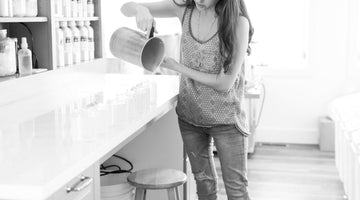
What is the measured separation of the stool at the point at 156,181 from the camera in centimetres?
257

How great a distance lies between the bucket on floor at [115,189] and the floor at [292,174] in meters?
1.18

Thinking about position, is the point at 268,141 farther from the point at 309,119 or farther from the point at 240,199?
the point at 240,199

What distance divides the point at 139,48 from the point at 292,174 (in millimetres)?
2532

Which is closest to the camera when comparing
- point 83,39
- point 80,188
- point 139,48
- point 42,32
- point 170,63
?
point 80,188

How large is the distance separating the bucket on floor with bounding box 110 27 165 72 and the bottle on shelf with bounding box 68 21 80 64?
88 centimetres

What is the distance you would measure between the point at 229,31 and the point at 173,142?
91 centimetres

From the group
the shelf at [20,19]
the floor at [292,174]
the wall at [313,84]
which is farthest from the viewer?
the wall at [313,84]

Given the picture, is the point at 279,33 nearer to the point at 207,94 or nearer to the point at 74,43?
the point at 74,43

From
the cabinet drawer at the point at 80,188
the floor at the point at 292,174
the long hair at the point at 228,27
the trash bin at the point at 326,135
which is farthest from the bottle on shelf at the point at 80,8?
the trash bin at the point at 326,135

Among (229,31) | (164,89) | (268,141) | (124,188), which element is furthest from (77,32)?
(268,141)

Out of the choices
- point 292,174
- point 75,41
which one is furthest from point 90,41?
point 292,174

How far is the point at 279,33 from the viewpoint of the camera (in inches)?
224

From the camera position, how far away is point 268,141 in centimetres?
564

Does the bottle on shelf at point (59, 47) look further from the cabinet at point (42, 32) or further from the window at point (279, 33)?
the window at point (279, 33)
